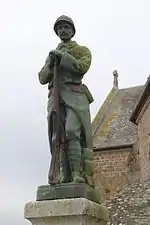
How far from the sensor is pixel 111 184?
24.0 metres

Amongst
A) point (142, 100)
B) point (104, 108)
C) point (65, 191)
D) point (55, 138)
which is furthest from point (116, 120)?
point (65, 191)

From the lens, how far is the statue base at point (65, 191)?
15.3ft

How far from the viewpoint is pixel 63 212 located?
14.9 feet

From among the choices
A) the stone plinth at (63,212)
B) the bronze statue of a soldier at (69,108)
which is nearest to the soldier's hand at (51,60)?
the bronze statue of a soldier at (69,108)

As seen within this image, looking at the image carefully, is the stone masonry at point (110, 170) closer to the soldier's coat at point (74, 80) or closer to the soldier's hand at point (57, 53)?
the soldier's coat at point (74, 80)

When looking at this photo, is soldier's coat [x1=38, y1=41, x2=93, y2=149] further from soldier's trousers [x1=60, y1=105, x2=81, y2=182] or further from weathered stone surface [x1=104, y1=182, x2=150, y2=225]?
weathered stone surface [x1=104, y1=182, x2=150, y2=225]

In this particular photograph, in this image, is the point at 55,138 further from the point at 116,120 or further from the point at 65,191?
the point at 116,120

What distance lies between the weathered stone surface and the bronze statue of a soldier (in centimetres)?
681

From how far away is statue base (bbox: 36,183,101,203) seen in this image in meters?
4.66

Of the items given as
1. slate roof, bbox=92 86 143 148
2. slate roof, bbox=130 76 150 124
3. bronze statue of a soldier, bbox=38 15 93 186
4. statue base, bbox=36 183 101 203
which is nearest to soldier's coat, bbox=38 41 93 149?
bronze statue of a soldier, bbox=38 15 93 186

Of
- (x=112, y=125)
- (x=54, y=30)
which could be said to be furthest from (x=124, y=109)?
(x=54, y=30)

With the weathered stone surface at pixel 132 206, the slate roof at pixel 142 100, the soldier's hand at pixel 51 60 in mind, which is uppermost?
the slate roof at pixel 142 100

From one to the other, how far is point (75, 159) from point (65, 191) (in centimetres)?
36

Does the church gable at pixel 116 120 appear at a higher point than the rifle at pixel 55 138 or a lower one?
higher
